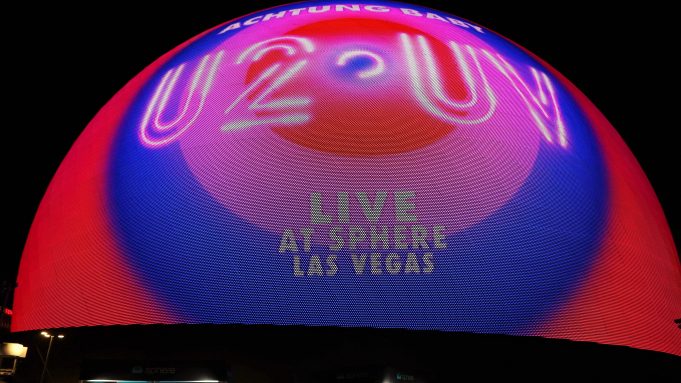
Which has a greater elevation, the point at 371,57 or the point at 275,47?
the point at 275,47

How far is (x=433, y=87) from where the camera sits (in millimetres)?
6137

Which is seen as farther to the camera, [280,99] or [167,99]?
[167,99]

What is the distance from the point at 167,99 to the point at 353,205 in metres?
2.88

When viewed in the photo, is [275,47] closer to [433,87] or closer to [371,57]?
[371,57]

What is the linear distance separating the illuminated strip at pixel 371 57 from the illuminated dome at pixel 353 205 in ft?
0.07

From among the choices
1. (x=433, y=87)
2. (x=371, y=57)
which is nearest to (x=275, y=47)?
(x=371, y=57)

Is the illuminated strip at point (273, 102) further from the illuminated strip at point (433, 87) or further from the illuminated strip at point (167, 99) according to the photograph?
the illuminated strip at point (433, 87)

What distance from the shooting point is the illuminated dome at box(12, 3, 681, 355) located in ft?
16.9

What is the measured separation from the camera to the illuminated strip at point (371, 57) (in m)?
6.16

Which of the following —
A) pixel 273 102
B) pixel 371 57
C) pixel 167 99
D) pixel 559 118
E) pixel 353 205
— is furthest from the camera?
pixel 559 118

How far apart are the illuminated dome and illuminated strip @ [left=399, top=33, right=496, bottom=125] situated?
26 millimetres

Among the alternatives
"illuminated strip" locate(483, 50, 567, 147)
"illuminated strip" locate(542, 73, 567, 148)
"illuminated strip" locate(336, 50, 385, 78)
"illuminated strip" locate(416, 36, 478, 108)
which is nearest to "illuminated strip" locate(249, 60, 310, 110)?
"illuminated strip" locate(336, 50, 385, 78)

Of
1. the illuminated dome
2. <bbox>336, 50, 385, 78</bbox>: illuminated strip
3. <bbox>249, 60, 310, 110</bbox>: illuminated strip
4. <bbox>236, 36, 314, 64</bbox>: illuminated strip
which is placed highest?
<bbox>236, 36, 314, 64</bbox>: illuminated strip

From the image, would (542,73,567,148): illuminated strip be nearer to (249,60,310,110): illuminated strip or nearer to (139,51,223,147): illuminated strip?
(249,60,310,110): illuminated strip
